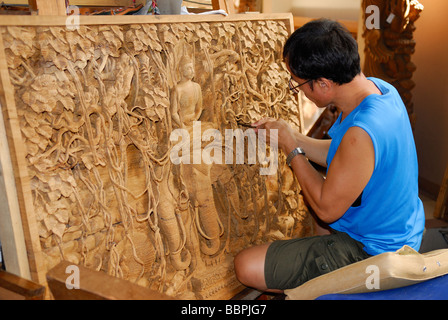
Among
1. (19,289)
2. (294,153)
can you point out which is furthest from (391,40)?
(19,289)

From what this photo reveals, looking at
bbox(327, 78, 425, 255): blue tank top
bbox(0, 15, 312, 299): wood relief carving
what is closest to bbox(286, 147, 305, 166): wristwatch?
bbox(327, 78, 425, 255): blue tank top

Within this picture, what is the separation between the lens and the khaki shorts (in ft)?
6.26

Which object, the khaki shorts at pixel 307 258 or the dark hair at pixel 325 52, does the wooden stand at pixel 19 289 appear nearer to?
the khaki shorts at pixel 307 258

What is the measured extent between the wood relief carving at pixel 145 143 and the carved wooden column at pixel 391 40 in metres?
1.81

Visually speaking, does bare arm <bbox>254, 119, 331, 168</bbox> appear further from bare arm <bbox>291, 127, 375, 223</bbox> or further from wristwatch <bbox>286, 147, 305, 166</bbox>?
bare arm <bbox>291, 127, 375, 223</bbox>

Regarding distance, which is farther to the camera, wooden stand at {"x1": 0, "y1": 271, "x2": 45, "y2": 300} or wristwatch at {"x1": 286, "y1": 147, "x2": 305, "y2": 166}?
wristwatch at {"x1": 286, "y1": 147, "x2": 305, "y2": 166}

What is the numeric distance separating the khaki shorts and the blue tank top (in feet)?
0.20

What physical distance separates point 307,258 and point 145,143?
0.86 meters

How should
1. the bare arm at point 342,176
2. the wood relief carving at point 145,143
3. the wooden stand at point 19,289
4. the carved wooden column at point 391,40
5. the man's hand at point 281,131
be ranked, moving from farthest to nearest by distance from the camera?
the carved wooden column at point 391,40 → the man's hand at point 281,131 → the bare arm at point 342,176 → the wood relief carving at point 145,143 → the wooden stand at point 19,289

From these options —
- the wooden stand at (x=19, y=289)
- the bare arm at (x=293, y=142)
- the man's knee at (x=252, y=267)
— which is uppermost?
the bare arm at (x=293, y=142)

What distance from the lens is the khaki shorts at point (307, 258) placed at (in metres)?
1.91

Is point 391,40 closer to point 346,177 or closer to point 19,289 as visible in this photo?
point 346,177

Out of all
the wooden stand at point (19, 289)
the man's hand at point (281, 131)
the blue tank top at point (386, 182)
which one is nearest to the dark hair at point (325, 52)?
the blue tank top at point (386, 182)
